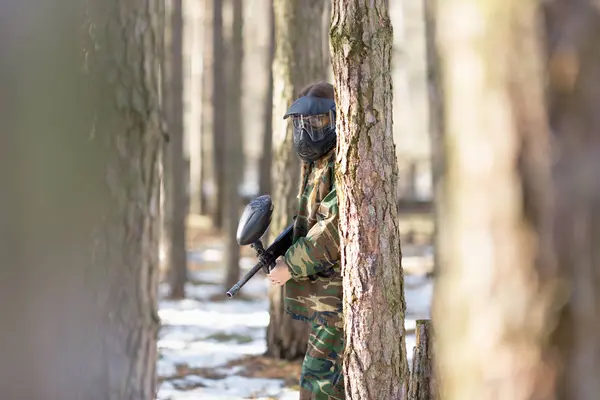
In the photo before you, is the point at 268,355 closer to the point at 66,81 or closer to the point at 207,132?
the point at 66,81

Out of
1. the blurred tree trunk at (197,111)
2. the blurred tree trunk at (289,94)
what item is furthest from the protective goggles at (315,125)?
the blurred tree trunk at (197,111)

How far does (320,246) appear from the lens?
4344mm

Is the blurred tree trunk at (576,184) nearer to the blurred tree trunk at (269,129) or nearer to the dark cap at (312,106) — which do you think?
the dark cap at (312,106)

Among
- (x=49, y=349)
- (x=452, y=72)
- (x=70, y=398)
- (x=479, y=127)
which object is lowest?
(x=70, y=398)

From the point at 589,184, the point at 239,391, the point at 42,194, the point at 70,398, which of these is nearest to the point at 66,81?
the point at 42,194

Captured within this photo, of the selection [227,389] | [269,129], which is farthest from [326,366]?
[269,129]

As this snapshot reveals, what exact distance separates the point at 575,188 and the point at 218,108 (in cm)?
1329

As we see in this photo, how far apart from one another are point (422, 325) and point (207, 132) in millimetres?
16898

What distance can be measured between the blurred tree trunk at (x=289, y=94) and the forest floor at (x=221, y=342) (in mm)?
282

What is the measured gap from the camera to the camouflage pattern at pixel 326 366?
4535mm

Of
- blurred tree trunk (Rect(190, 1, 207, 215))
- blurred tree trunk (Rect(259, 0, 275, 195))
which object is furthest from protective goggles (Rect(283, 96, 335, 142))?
blurred tree trunk (Rect(190, 1, 207, 215))

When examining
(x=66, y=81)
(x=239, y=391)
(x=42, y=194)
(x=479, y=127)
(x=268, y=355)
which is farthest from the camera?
(x=268, y=355)

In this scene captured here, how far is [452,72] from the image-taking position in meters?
1.62

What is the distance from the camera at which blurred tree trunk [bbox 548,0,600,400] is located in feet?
4.75
